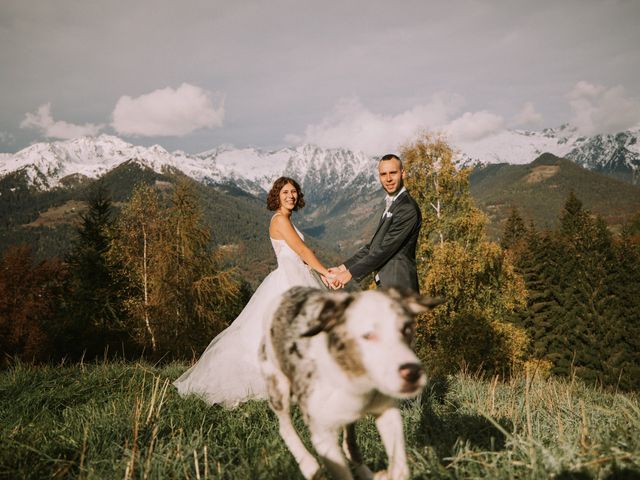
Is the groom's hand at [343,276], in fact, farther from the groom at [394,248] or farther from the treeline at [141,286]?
the treeline at [141,286]

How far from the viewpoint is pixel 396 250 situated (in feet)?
18.0

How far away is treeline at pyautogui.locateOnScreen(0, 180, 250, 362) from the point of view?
24453 millimetres

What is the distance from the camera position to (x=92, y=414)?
4406 millimetres

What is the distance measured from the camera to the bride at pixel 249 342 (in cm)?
584

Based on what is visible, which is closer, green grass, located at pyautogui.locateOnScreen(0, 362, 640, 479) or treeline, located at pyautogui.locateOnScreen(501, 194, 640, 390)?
green grass, located at pyautogui.locateOnScreen(0, 362, 640, 479)

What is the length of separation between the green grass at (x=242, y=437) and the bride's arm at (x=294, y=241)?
2.26m

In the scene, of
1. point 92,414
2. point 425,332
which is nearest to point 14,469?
point 92,414

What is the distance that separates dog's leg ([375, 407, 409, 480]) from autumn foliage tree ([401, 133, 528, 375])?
48.9 feet

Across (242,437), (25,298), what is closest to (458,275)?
(242,437)

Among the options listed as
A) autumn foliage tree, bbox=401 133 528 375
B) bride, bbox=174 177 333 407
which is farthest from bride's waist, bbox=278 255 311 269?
autumn foliage tree, bbox=401 133 528 375

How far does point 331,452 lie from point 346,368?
66cm

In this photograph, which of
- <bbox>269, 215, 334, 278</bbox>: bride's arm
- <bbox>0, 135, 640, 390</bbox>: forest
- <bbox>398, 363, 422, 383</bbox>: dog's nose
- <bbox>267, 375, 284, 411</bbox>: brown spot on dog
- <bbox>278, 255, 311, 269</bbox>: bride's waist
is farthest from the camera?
<bbox>0, 135, 640, 390</bbox>: forest

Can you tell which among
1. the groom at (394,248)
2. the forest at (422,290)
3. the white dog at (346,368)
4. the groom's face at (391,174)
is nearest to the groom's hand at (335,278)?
the groom at (394,248)

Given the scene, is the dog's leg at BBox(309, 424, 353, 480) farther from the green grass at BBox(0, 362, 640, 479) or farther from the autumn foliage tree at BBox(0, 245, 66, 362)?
the autumn foliage tree at BBox(0, 245, 66, 362)
